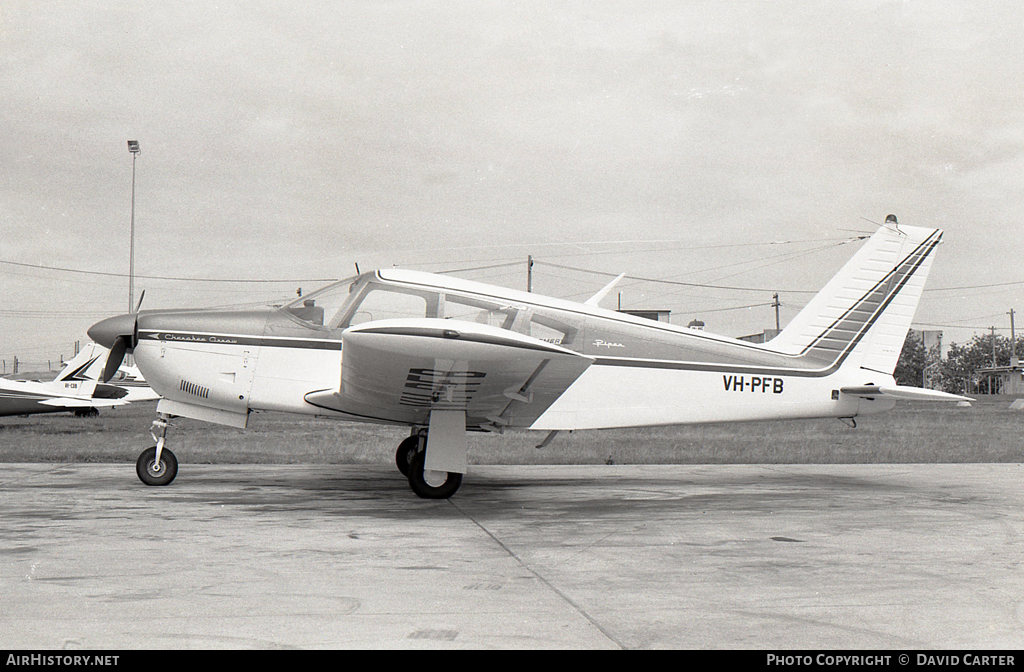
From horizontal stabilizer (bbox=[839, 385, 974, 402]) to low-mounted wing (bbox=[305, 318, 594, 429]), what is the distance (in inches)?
142

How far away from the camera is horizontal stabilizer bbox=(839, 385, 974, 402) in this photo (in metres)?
8.26

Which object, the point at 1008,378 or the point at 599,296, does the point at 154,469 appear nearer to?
the point at 599,296

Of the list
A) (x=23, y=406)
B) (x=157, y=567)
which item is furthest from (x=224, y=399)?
(x=23, y=406)

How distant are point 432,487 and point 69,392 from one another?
736 inches

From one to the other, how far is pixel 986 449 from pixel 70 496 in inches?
644

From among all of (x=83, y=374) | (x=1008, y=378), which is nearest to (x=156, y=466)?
(x=83, y=374)

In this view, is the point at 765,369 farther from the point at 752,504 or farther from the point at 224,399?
the point at 224,399

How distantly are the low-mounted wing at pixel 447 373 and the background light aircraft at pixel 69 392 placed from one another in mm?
13942

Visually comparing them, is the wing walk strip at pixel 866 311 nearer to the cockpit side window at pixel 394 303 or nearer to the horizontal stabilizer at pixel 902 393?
the horizontal stabilizer at pixel 902 393

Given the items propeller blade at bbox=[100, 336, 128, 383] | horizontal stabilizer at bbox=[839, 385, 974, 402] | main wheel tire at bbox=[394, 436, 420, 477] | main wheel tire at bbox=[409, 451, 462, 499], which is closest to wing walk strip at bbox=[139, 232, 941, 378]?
horizontal stabilizer at bbox=[839, 385, 974, 402]

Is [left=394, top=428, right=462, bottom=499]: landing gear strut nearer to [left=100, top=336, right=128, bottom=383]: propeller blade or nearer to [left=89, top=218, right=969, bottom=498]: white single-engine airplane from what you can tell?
[left=89, top=218, right=969, bottom=498]: white single-engine airplane

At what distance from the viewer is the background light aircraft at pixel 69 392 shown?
21.2 metres

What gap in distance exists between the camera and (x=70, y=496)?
7.79m

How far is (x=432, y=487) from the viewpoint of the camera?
7.81m
